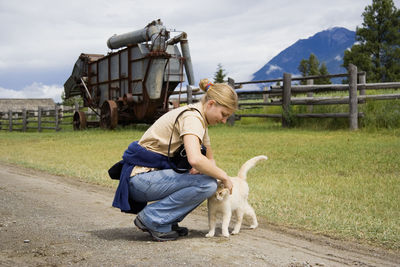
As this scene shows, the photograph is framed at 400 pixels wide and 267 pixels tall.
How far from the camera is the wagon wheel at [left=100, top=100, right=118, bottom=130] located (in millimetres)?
19234

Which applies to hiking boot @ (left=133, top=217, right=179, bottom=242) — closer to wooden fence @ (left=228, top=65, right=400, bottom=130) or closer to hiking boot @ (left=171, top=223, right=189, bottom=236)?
hiking boot @ (left=171, top=223, right=189, bottom=236)

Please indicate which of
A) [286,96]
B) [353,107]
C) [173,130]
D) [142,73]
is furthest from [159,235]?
[142,73]

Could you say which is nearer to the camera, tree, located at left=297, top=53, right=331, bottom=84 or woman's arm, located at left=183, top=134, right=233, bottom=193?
woman's arm, located at left=183, top=134, right=233, bottom=193

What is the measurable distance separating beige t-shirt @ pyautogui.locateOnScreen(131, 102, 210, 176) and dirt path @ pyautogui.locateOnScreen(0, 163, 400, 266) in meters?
0.73

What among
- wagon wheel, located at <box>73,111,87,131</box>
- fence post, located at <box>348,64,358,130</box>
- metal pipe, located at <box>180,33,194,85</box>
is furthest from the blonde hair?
wagon wheel, located at <box>73,111,87,131</box>

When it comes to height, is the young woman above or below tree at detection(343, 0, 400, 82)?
below

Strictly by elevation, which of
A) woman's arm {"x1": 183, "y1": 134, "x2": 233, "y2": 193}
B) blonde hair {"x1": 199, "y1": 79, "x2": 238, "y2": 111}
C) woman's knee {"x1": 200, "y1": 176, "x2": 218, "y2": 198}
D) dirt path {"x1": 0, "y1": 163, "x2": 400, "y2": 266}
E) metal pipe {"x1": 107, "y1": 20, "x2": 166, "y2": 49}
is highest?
metal pipe {"x1": 107, "y1": 20, "x2": 166, "y2": 49}

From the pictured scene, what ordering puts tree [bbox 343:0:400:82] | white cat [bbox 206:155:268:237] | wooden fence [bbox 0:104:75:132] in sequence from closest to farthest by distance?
white cat [bbox 206:155:268:237] → wooden fence [bbox 0:104:75:132] → tree [bbox 343:0:400:82]

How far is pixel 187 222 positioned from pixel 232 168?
144 inches

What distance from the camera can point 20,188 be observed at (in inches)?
277

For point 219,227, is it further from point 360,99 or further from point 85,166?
point 360,99

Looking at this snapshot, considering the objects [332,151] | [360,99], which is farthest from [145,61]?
[332,151]

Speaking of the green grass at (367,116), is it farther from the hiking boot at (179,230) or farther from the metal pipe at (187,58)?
the hiking boot at (179,230)

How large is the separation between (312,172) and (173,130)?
4.76 meters
